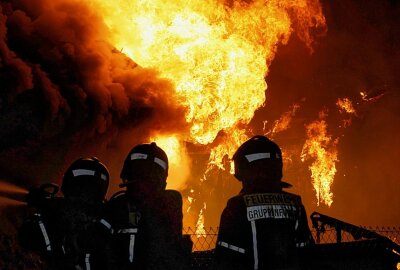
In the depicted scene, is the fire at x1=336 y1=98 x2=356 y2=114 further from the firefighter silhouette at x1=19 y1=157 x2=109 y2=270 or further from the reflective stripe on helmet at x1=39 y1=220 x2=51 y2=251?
the reflective stripe on helmet at x1=39 y1=220 x2=51 y2=251

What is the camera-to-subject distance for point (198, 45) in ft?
48.3

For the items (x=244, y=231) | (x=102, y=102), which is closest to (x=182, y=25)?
(x=102, y=102)

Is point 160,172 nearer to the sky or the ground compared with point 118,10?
nearer to the ground

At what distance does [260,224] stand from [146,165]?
59.8 inches

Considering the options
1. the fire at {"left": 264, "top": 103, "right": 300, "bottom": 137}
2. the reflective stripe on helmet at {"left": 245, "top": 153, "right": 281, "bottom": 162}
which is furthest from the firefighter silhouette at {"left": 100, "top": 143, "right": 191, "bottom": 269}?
the fire at {"left": 264, "top": 103, "right": 300, "bottom": 137}

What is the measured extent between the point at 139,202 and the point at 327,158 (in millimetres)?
26519

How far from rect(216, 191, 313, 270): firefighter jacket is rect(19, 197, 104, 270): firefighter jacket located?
1388mm

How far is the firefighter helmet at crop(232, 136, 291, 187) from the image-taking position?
421cm

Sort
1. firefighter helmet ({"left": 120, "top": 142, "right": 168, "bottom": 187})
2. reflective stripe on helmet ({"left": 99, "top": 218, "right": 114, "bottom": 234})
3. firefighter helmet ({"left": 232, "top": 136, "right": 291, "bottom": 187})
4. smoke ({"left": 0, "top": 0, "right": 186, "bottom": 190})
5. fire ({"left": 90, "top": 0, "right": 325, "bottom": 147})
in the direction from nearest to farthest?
reflective stripe on helmet ({"left": 99, "top": 218, "right": 114, "bottom": 234})
firefighter helmet ({"left": 232, "top": 136, "right": 291, "bottom": 187})
firefighter helmet ({"left": 120, "top": 142, "right": 168, "bottom": 187})
smoke ({"left": 0, "top": 0, "right": 186, "bottom": 190})
fire ({"left": 90, "top": 0, "right": 325, "bottom": 147})

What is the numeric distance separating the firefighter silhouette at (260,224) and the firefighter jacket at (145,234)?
0.52 m

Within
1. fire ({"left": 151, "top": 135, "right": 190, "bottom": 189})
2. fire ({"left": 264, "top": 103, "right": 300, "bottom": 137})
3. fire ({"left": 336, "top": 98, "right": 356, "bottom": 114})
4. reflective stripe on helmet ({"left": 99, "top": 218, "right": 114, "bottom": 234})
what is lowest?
reflective stripe on helmet ({"left": 99, "top": 218, "right": 114, "bottom": 234})

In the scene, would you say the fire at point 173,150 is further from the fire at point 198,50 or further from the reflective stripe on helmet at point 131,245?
the reflective stripe on helmet at point 131,245

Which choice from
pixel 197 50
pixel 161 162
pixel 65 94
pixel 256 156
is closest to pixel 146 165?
pixel 161 162

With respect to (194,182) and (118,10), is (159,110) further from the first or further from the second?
(194,182)
